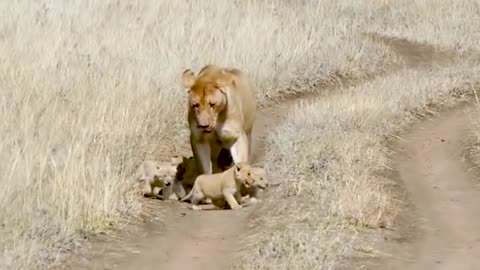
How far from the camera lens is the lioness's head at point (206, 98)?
8117mm

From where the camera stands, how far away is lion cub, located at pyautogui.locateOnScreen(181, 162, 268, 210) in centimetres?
812

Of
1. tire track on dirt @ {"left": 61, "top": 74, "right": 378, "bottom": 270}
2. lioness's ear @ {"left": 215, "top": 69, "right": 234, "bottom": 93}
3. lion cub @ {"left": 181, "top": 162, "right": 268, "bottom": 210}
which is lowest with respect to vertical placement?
tire track on dirt @ {"left": 61, "top": 74, "right": 378, "bottom": 270}

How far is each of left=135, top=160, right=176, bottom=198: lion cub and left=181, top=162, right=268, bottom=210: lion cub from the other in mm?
225

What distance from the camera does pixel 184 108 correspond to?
10.8 meters

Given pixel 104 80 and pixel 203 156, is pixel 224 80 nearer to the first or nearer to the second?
pixel 203 156

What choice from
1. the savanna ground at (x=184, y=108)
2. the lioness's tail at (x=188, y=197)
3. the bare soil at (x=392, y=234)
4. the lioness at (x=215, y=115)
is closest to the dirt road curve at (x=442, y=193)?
the bare soil at (x=392, y=234)

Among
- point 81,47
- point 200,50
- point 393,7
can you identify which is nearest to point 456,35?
point 393,7

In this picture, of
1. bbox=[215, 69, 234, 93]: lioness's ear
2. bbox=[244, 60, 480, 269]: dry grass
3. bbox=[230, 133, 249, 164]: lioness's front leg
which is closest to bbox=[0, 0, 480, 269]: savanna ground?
bbox=[244, 60, 480, 269]: dry grass

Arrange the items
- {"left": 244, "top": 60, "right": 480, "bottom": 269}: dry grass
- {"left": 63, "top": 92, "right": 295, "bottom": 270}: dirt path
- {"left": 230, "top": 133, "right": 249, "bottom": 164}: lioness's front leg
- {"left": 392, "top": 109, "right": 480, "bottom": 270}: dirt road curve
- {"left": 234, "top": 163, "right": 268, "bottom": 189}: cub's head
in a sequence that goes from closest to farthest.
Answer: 1. {"left": 63, "top": 92, "right": 295, "bottom": 270}: dirt path
2. {"left": 244, "top": 60, "right": 480, "bottom": 269}: dry grass
3. {"left": 392, "top": 109, "right": 480, "bottom": 270}: dirt road curve
4. {"left": 234, "top": 163, "right": 268, "bottom": 189}: cub's head
5. {"left": 230, "top": 133, "right": 249, "bottom": 164}: lioness's front leg

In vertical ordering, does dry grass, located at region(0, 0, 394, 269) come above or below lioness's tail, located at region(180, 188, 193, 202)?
above

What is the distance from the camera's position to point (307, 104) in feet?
42.0

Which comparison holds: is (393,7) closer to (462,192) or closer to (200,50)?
(200,50)

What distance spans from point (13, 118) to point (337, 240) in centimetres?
298

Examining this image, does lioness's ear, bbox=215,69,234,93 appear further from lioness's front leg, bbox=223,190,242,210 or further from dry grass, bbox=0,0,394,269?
dry grass, bbox=0,0,394,269
